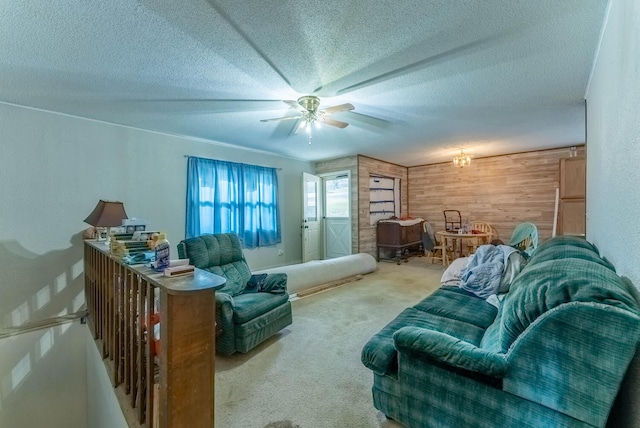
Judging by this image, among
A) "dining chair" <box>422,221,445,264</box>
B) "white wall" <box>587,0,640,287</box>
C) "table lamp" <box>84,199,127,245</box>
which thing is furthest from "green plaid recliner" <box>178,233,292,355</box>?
"dining chair" <box>422,221,445,264</box>

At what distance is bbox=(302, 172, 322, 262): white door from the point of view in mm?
5973

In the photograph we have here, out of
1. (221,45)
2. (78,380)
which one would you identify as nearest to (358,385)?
(221,45)

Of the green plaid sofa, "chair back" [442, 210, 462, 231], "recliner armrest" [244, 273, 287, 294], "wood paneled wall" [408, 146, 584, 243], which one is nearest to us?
the green plaid sofa

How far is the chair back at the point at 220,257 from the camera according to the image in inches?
105

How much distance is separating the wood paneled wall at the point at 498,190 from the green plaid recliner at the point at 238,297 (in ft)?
17.6

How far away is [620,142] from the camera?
1355 mm

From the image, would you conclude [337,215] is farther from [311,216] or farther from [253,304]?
[253,304]

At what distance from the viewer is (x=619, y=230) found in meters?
1.38

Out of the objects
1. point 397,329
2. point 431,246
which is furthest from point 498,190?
point 397,329

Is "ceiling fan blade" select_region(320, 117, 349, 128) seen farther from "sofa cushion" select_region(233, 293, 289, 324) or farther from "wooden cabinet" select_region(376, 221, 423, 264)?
"wooden cabinet" select_region(376, 221, 423, 264)

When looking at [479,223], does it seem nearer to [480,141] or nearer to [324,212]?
[480,141]

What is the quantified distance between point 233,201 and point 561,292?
4.65 metres

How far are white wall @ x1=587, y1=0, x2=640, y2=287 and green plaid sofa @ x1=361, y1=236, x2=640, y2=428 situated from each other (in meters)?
0.17

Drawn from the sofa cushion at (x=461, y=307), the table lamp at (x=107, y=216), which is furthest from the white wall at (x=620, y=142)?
the table lamp at (x=107, y=216)
